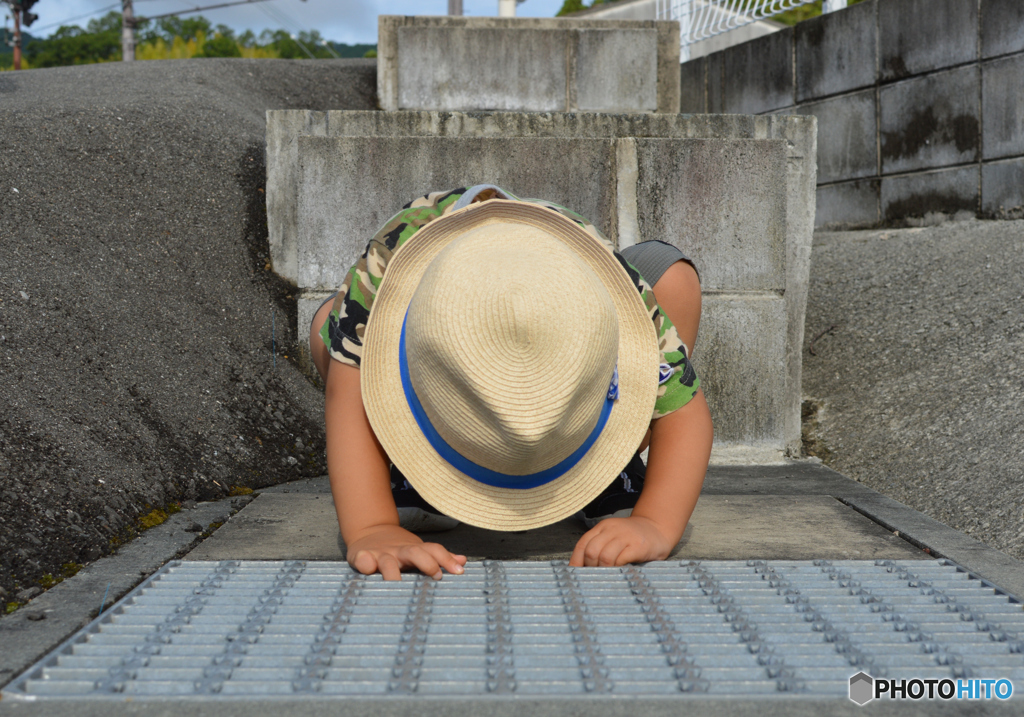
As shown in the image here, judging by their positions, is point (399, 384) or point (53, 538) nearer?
point (399, 384)

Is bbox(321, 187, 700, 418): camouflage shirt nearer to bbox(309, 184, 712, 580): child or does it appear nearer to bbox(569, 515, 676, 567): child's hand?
bbox(309, 184, 712, 580): child

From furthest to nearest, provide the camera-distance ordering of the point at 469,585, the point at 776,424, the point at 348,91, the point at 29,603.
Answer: the point at 348,91 < the point at 776,424 < the point at 469,585 < the point at 29,603

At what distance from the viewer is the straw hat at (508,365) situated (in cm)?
167

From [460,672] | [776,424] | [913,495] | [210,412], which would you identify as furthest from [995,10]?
[460,672]

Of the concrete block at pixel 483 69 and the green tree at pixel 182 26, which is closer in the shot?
the concrete block at pixel 483 69

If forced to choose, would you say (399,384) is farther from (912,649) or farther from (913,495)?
(913,495)

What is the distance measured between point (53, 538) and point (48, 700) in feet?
2.77

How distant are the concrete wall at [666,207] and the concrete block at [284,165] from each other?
0.72ft

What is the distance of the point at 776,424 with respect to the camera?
3605 millimetres

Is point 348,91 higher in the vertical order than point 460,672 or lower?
higher

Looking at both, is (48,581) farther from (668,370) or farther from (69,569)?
(668,370)

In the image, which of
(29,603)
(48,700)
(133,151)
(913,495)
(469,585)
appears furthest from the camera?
(133,151)

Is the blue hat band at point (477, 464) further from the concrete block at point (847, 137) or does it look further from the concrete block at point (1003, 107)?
the concrete block at point (847, 137)

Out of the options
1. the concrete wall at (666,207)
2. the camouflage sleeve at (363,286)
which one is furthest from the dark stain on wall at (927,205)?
the camouflage sleeve at (363,286)
